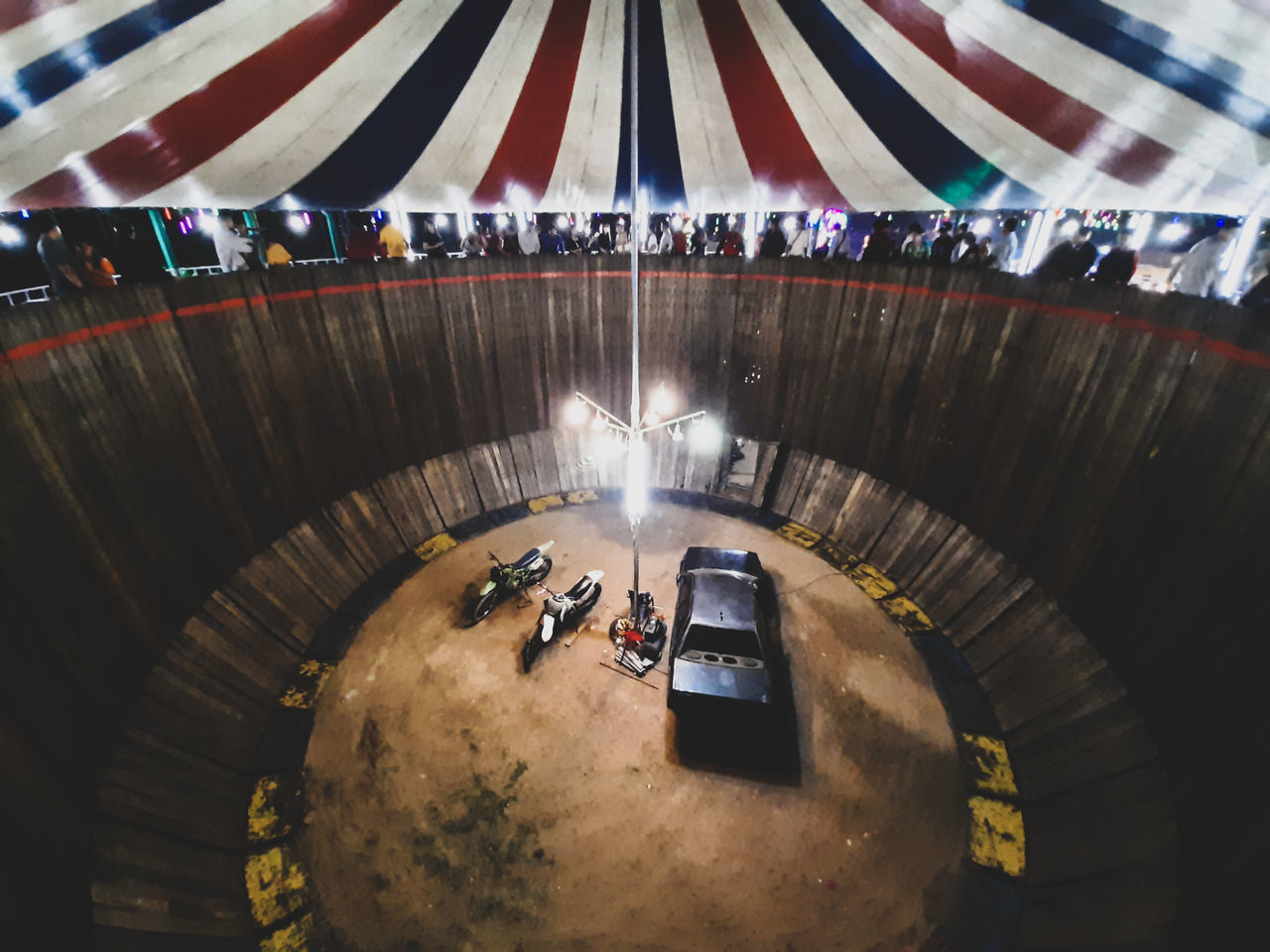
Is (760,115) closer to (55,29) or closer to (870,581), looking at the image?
(55,29)

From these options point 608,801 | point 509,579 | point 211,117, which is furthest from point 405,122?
point 608,801

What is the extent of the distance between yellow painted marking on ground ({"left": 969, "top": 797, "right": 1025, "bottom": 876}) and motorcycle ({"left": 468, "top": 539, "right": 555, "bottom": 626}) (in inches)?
229

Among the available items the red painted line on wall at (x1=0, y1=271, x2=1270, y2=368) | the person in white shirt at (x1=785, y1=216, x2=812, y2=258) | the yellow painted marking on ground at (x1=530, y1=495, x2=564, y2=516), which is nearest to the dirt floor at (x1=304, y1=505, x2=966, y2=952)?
the yellow painted marking on ground at (x1=530, y1=495, x2=564, y2=516)

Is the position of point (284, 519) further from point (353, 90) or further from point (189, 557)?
point (353, 90)

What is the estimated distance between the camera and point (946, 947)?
13.8ft

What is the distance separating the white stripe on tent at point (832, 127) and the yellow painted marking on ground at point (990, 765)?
6474 mm

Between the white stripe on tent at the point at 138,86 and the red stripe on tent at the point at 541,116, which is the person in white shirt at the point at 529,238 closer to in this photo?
the red stripe on tent at the point at 541,116

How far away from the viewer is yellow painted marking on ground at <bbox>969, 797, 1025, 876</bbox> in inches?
185

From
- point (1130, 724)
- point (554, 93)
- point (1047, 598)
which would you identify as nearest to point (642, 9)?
point (554, 93)

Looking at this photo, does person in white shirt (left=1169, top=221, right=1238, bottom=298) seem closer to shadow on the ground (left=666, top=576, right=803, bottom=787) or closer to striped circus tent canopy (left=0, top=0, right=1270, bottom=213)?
striped circus tent canopy (left=0, top=0, right=1270, bottom=213)

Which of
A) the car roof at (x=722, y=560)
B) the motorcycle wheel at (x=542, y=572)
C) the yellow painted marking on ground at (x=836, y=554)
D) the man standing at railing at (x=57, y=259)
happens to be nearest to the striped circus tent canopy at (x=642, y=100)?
the man standing at railing at (x=57, y=259)

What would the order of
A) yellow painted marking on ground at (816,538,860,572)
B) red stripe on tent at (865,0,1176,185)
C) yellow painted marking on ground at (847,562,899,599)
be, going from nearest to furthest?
red stripe on tent at (865,0,1176,185) < yellow painted marking on ground at (847,562,899,599) < yellow painted marking on ground at (816,538,860,572)

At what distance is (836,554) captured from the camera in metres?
8.52

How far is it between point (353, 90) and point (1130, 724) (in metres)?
9.82
